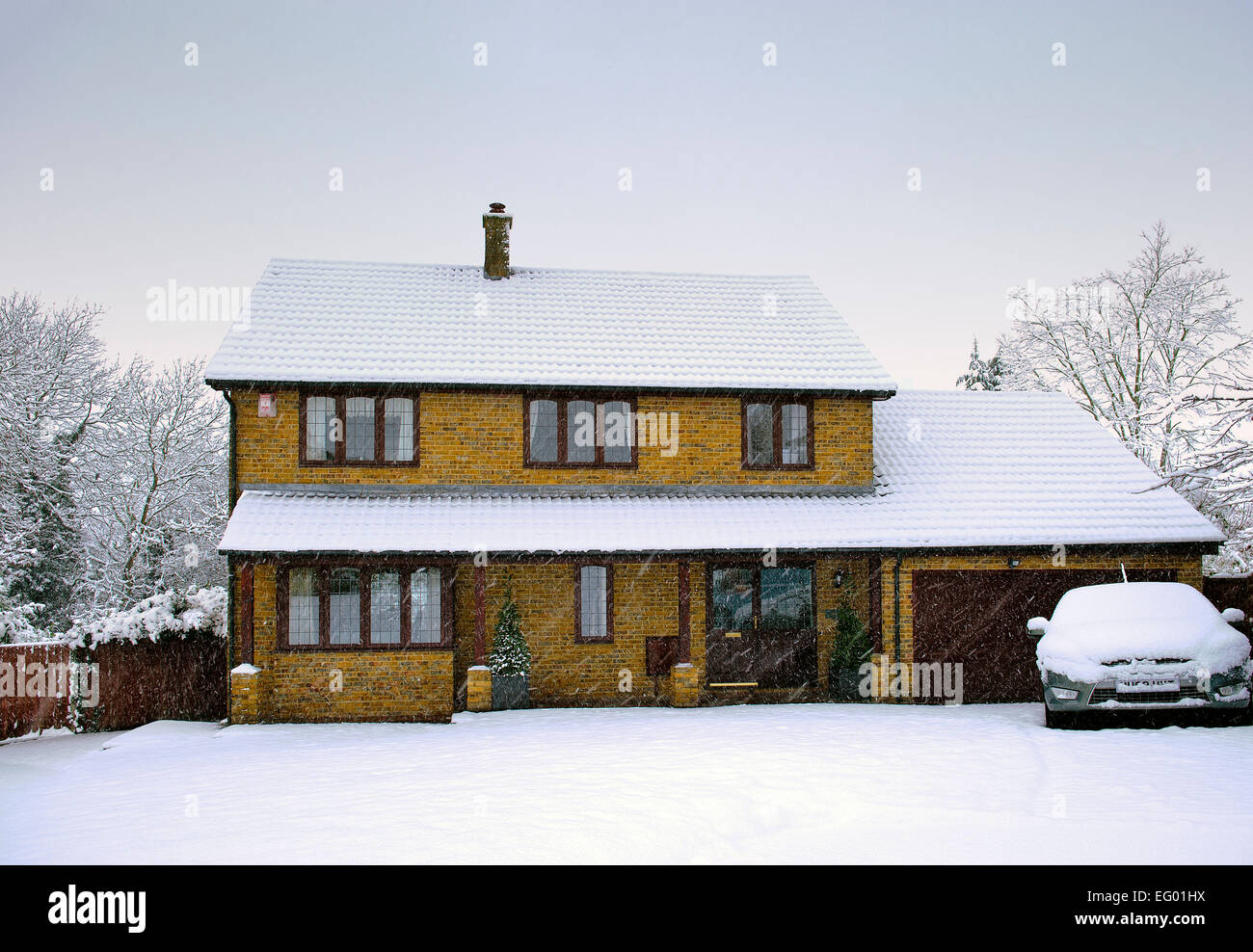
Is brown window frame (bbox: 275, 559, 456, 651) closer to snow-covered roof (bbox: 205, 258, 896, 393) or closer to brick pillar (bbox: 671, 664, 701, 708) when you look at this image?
snow-covered roof (bbox: 205, 258, 896, 393)

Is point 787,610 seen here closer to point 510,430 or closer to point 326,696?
point 510,430

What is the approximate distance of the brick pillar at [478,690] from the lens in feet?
49.0

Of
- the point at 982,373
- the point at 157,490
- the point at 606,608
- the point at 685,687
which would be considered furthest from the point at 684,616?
the point at 982,373

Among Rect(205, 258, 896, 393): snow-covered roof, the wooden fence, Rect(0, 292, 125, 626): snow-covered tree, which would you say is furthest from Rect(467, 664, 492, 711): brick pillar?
Rect(0, 292, 125, 626): snow-covered tree

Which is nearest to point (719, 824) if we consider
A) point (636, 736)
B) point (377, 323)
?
point (636, 736)

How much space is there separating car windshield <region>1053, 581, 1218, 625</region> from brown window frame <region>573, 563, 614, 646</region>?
648 centimetres

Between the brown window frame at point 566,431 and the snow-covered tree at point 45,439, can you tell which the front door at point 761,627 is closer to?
the brown window frame at point 566,431

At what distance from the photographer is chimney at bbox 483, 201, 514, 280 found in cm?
1956

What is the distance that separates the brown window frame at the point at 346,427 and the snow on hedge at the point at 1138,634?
9716 mm
